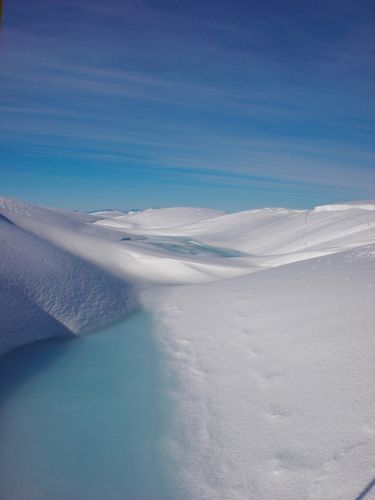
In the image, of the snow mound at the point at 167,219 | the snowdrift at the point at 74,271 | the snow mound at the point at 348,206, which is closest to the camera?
the snowdrift at the point at 74,271

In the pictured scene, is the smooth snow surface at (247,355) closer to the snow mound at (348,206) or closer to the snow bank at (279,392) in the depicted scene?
the snow bank at (279,392)

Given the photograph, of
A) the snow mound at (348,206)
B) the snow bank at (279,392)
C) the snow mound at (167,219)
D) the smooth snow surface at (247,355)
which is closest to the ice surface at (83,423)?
the smooth snow surface at (247,355)

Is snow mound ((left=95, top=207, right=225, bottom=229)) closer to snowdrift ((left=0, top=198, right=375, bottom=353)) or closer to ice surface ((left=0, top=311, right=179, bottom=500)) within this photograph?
snowdrift ((left=0, top=198, right=375, bottom=353))

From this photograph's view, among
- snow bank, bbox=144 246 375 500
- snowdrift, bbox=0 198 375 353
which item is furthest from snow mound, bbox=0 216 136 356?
snow bank, bbox=144 246 375 500

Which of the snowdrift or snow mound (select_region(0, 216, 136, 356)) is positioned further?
the snowdrift


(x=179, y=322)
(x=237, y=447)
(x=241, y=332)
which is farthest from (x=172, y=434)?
(x=179, y=322)

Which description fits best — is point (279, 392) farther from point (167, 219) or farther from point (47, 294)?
point (167, 219)

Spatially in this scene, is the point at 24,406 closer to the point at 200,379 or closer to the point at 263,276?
the point at 200,379

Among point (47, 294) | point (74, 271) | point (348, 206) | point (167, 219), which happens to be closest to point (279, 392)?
point (47, 294)
